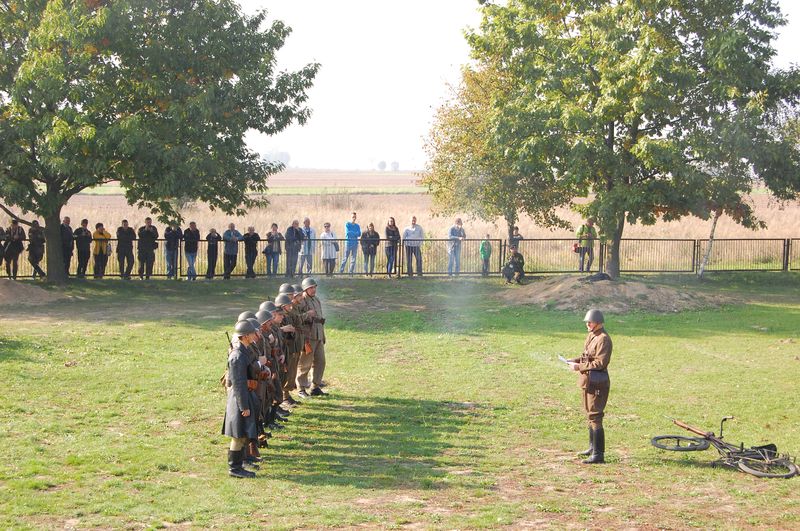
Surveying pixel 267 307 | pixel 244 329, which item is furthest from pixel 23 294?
pixel 244 329

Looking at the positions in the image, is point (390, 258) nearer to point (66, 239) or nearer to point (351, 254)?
point (351, 254)

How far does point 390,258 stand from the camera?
104 feet

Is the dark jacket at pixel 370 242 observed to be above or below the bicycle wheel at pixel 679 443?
above

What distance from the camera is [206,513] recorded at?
9.35 m

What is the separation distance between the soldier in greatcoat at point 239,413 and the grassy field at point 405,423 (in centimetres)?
32

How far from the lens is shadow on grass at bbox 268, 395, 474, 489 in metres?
10.9

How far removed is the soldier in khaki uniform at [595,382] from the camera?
11.5 meters

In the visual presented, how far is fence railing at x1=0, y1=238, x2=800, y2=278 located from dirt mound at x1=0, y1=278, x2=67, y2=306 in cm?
359

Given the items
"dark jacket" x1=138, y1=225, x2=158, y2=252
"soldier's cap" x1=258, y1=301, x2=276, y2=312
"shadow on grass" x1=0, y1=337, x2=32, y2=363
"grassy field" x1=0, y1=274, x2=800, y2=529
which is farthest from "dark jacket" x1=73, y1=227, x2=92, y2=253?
"soldier's cap" x1=258, y1=301, x2=276, y2=312

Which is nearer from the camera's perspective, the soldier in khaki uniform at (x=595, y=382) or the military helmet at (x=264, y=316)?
the soldier in khaki uniform at (x=595, y=382)

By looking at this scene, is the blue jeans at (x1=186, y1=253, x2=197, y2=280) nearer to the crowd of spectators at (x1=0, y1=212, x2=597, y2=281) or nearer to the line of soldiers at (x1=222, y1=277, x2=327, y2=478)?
the crowd of spectators at (x1=0, y1=212, x2=597, y2=281)

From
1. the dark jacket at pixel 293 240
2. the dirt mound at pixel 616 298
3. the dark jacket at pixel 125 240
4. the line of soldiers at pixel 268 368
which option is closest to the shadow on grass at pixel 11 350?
the line of soldiers at pixel 268 368

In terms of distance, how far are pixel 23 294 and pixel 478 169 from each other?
48.5 feet

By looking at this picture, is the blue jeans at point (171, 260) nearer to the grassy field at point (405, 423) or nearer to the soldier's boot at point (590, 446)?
the grassy field at point (405, 423)
